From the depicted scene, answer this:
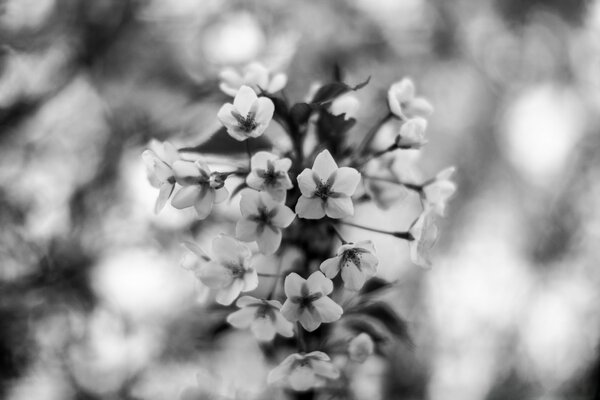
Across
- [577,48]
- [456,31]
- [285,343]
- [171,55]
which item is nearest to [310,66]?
[171,55]

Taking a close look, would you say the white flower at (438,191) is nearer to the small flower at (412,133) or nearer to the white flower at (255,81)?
the small flower at (412,133)

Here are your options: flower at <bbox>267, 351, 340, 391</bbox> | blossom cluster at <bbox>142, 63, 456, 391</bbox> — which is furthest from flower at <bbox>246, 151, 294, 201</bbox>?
flower at <bbox>267, 351, 340, 391</bbox>

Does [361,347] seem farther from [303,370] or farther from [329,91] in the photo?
[329,91]

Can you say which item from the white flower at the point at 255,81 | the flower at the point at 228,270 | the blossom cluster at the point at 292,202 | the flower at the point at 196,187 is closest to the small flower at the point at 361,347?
the blossom cluster at the point at 292,202

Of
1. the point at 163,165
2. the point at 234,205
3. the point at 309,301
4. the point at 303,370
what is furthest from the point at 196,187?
the point at 234,205

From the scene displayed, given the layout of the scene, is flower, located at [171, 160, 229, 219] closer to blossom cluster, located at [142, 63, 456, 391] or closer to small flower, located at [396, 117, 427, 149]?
blossom cluster, located at [142, 63, 456, 391]
